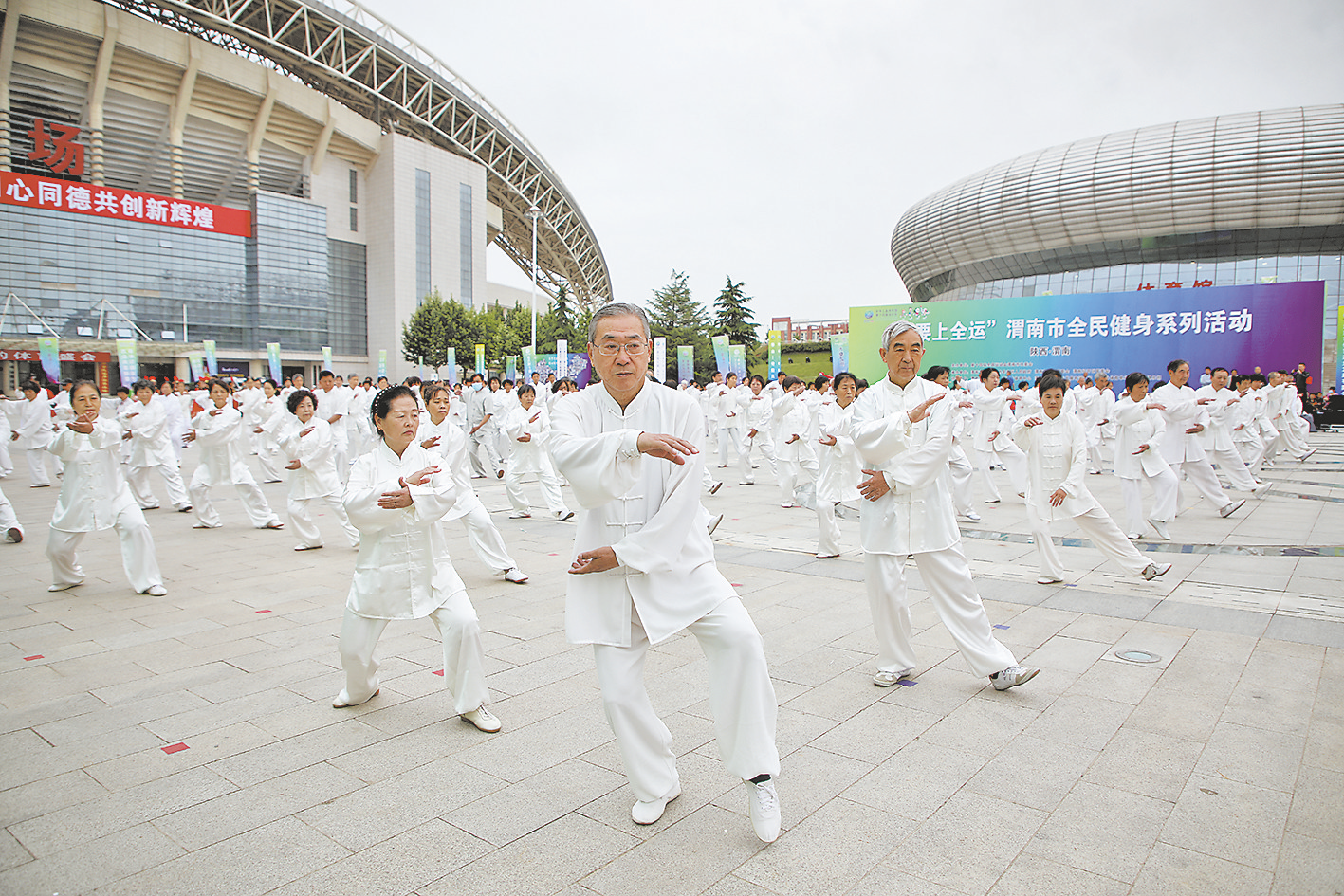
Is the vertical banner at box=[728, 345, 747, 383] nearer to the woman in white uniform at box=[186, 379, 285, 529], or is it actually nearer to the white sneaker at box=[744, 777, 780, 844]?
the woman in white uniform at box=[186, 379, 285, 529]

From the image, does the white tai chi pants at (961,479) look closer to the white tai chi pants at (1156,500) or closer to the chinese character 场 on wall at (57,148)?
the white tai chi pants at (1156,500)

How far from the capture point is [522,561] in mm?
7090

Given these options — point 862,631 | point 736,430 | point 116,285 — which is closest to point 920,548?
point 862,631

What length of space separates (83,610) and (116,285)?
132 ft

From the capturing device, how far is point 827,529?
7.09 metres

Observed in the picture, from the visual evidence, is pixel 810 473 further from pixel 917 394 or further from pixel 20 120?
pixel 20 120

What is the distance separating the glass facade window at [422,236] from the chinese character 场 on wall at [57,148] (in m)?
16.1

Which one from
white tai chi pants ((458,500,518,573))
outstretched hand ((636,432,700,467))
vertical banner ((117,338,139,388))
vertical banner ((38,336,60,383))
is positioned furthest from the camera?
vertical banner ((38,336,60,383))

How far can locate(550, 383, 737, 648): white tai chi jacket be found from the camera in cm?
247

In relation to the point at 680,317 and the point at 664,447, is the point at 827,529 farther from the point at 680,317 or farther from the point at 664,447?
the point at 680,317

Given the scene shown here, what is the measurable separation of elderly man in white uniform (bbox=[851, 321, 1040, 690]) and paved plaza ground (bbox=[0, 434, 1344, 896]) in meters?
0.22

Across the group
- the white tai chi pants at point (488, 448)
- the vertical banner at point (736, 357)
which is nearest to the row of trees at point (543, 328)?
the vertical banner at point (736, 357)

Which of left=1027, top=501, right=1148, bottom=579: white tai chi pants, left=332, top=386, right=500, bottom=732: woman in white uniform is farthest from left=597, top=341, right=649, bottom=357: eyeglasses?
left=1027, top=501, right=1148, bottom=579: white tai chi pants

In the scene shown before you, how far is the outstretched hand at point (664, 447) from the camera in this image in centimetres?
231
